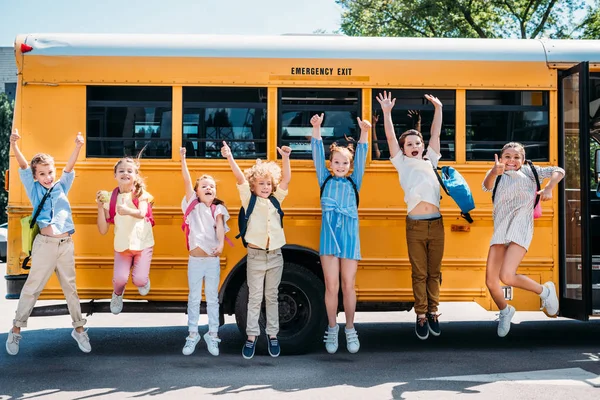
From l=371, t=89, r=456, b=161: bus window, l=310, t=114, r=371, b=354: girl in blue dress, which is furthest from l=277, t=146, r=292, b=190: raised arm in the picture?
l=371, t=89, r=456, b=161: bus window

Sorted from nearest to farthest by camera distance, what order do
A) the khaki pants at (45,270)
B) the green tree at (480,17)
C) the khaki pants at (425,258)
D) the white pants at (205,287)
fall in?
the khaki pants at (45,270), the white pants at (205,287), the khaki pants at (425,258), the green tree at (480,17)

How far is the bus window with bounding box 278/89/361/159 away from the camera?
19.0 feet

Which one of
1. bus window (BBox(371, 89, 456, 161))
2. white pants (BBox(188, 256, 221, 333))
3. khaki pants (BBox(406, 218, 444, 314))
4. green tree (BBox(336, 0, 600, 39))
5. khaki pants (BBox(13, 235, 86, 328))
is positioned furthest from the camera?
green tree (BBox(336, 0, 600, 39))

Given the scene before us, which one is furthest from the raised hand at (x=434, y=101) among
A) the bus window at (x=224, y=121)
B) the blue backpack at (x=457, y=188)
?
the bus window at (x=224, y=121)

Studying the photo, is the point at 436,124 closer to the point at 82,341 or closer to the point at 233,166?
the point at 233,166

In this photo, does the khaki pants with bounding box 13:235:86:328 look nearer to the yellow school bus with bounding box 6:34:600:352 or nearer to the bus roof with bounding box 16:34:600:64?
the yellow school bus with bounding box 6:34:600:352

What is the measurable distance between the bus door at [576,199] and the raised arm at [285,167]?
241cm

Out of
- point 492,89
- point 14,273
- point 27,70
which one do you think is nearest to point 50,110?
point 27,70

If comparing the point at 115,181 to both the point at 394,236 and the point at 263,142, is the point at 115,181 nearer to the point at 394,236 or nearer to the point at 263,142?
the point at 263,142

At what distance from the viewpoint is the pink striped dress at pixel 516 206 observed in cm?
559

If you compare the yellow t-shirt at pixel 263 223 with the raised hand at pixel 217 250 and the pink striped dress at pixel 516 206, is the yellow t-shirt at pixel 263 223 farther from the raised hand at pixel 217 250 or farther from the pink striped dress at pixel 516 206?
the pink striped dress at pixel 516 206

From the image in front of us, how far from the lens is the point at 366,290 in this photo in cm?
589

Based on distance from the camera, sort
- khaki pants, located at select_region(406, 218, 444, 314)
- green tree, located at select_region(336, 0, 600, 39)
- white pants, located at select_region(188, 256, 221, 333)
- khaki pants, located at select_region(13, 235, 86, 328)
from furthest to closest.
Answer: green tree, located at select_region(336, 0, 600, 39)
khaki pants, located at select_region(406, 218, 444, 314)
white pants, located at select_region(188, 256, 221, 333)
khaki pants, located at select_region(13, 235, 86, 328)

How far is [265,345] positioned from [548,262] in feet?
8.52
